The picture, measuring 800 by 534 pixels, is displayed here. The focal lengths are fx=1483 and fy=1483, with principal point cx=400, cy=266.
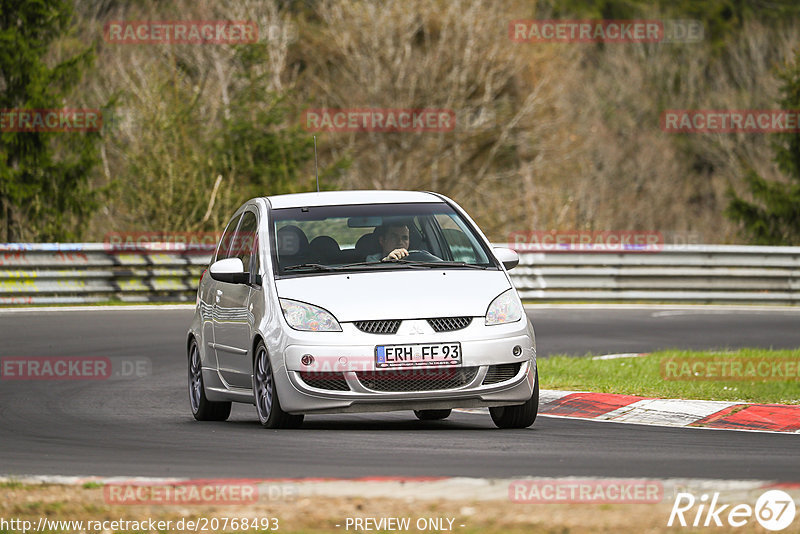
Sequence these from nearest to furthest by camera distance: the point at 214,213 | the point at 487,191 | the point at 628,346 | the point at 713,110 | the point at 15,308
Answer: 1. the point at 628,346
2. the point at 15,308
3. the point at 214,213
4. the point at 487,191
5. the point at 713,110

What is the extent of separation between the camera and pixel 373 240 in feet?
Result: 35.1

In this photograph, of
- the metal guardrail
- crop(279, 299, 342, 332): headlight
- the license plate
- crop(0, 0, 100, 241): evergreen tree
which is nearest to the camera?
the license plate

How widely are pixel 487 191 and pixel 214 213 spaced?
58.0 ft

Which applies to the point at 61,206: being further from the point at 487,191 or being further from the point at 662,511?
the point at 662,511

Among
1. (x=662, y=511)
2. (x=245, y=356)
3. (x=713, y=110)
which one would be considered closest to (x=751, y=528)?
(x=662, y=511)

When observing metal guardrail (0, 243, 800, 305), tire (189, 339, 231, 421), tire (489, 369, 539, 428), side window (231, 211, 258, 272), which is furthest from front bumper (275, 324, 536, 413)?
metal guardrail (0, 243, 800, 305)

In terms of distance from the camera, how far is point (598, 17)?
63.2 m

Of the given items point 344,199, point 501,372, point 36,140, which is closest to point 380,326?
point 501,372

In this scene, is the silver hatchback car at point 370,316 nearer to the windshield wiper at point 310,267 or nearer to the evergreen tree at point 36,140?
the windshield wiper at point 310,267

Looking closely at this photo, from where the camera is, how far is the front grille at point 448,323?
9.54 meters

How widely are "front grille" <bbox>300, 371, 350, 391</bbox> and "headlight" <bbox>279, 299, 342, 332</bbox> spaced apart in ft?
0.93

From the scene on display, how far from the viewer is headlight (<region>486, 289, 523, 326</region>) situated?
9.74m

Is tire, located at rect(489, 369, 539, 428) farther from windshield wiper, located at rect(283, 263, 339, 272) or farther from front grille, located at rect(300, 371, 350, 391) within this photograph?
windshield wiper, located at rect(283, 263, 339, 272)

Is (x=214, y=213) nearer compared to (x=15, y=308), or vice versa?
(x=15, y=308)
